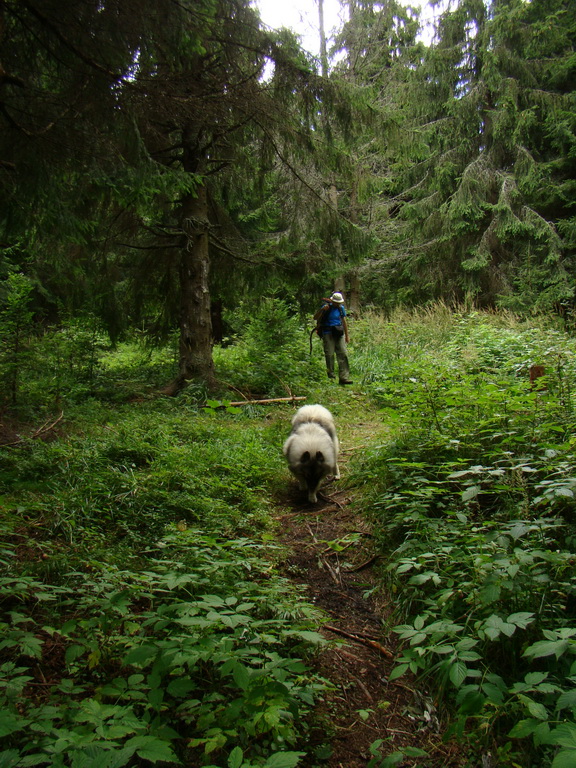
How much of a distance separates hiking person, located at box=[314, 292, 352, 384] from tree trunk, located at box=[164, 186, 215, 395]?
2.86 m

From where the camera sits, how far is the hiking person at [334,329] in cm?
1124

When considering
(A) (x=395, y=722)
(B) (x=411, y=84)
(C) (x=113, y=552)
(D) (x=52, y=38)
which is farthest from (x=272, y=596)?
(B) (x=411, y=84)

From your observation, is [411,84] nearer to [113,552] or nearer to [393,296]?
[393,296]

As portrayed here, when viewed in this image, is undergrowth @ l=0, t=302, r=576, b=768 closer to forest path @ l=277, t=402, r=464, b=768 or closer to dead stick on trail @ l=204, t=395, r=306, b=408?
forest path @ l=277, t=402, r=464, b=768

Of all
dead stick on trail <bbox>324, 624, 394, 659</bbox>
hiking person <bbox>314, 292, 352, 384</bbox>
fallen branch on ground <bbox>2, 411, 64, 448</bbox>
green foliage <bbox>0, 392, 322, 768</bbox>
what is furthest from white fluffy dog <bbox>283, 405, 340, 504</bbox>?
hiking person <bbox>314, 292, 352, 384</bbox>

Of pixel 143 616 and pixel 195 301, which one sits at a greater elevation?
pixel 195 301

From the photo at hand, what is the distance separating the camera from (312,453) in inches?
217

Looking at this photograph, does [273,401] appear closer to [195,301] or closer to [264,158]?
[195,301]

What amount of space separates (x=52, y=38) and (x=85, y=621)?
5.05 metres

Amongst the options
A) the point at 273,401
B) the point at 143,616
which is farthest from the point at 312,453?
the point at 273,401

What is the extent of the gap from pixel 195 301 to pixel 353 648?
7.55 meters

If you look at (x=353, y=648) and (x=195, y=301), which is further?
(x=195, y=301)

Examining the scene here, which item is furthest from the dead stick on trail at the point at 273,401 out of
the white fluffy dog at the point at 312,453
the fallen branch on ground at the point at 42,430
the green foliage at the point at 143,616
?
the green foliage at the point at 143,616

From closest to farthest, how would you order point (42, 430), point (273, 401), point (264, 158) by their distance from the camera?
point (42, 430) → point (264, 158) → point (273, 401)
